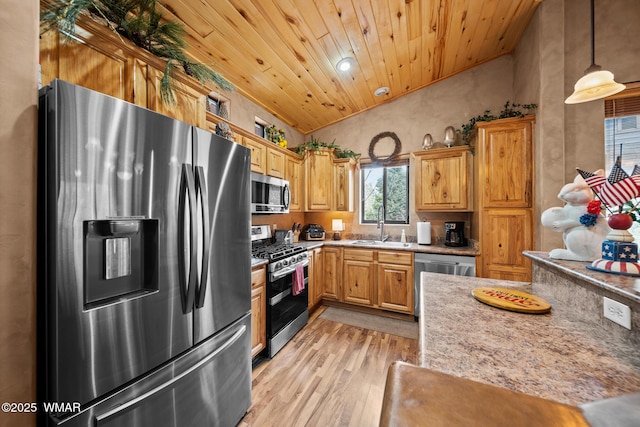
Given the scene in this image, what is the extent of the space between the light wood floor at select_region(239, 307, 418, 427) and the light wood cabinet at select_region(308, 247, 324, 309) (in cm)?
44

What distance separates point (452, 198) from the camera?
3018 mm

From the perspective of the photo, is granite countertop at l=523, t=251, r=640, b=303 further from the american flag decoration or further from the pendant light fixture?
the pendant light fixture

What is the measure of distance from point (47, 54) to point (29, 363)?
3.98 ft

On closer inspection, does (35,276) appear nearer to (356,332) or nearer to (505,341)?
(505,341)

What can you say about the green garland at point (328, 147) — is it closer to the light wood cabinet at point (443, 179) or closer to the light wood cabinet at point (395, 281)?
the light wood cabinet at point (443, 179)

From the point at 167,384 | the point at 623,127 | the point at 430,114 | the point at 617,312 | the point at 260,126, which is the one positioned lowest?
the point at 167,384

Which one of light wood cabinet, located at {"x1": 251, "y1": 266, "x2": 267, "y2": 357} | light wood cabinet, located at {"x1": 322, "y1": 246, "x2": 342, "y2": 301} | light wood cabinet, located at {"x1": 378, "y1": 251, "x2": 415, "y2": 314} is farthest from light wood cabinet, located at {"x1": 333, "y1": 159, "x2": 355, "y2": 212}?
light wood cabinet, located at {"x1": 251, "y1": 266, "x2": 267, "y2": 357}

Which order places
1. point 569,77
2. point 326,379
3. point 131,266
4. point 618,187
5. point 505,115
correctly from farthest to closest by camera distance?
1. point 505,115
2. point 569,77
3. point 326,379
4. point 131,266
5. point 618,187

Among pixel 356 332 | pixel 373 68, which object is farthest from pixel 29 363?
pixel 373 68

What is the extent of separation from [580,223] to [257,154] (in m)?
2.62

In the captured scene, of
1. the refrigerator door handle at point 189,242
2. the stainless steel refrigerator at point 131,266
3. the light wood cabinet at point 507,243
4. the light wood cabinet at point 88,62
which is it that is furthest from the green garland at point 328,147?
the refrigerator door handle at point 189,242

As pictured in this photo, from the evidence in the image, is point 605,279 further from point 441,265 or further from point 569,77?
point 569,77

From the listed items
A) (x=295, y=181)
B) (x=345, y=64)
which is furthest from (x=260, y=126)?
(x=345, y=64)

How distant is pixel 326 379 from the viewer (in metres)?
1.94
